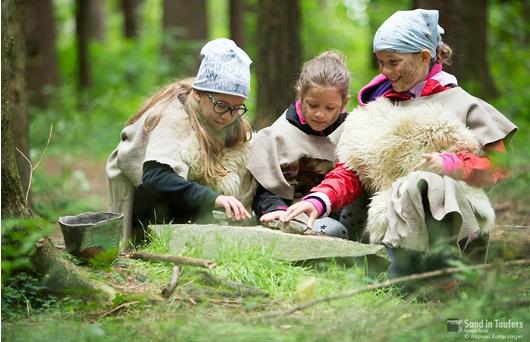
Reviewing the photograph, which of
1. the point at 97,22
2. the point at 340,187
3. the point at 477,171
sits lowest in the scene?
the point at 340,187

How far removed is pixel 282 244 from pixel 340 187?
617mm

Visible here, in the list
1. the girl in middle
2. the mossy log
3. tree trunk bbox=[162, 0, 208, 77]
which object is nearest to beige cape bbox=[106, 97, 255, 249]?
the girl in middle

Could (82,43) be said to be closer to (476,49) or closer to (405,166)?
(476,49)

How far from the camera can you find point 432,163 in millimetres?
4664

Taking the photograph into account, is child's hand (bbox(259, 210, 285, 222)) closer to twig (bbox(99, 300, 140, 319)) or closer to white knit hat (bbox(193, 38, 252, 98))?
white knit hat (bbox(193, 38, 252, 98))

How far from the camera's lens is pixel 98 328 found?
3.70m

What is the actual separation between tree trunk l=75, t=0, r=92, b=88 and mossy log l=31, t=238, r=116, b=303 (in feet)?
45.7

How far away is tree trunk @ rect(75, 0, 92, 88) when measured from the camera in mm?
17581

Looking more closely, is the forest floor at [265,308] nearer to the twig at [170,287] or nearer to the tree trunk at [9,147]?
the twig at [170,287]

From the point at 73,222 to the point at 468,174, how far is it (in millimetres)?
2365

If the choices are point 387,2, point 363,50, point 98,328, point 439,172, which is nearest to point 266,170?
point 439,172

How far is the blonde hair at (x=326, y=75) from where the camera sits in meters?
5.21

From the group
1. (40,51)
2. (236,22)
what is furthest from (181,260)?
(40,51)

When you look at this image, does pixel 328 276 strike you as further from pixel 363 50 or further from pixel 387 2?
pixel 363 50
